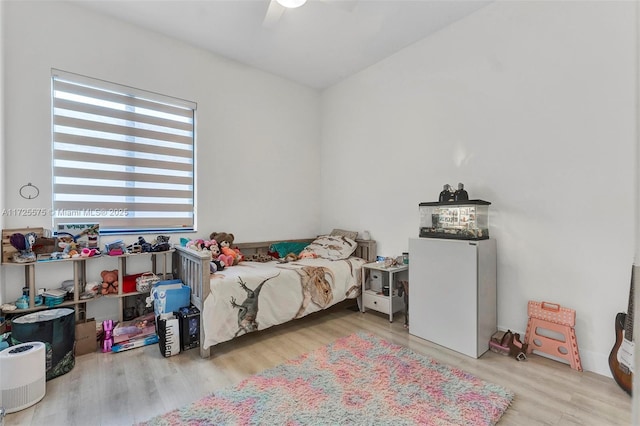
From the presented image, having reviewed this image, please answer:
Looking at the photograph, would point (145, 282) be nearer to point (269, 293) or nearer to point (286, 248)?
point (269, 293)

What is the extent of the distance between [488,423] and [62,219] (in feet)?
10.7

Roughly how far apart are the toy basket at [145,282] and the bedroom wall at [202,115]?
42 cm

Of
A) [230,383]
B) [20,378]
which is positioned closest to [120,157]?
[20,378]

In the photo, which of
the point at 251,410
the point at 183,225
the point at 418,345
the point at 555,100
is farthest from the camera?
the point at 183,225

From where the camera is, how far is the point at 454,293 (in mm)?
2221

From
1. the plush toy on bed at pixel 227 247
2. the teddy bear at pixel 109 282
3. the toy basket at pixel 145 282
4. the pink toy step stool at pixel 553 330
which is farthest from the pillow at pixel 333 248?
the teddy bear at pixel 109 282

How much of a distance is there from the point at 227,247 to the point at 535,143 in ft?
9.33

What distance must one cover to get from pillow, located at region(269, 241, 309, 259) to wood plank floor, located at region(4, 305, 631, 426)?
114 centimetres

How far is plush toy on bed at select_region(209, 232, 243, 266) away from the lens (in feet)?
9.19

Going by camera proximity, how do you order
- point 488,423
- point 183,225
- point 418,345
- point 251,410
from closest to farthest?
1. point 488,423
2. point 251,410
3. point 418,345
4. point 183,225

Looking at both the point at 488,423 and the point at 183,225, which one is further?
the point at 183,225

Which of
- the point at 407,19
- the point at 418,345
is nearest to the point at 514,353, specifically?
the point at 418,345

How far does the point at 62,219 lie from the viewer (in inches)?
92.4

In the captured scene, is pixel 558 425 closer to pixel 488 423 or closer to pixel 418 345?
pixel 488 423
